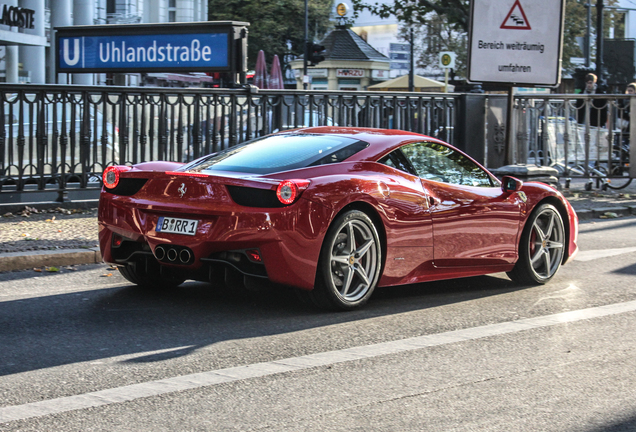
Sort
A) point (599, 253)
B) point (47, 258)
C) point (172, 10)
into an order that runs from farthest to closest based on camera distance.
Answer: point (172, 10), point (599, 253), point (47, 258)

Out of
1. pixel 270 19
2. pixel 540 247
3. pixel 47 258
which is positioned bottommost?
pixel 47 258

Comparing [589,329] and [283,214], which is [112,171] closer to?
[283,214]

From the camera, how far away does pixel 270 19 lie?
6391 cm

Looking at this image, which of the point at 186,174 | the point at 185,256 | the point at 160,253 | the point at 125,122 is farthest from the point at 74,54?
the point at 185,256

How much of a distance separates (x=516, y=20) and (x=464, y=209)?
740 cm

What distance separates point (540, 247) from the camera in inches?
294

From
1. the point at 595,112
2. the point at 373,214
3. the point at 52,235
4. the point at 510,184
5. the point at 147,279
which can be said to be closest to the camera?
the point at 373,214

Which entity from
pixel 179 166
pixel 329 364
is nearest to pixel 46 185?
pixel 179 166

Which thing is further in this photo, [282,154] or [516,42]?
[516,42]

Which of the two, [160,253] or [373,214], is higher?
[373,214]

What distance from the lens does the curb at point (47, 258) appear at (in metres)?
7.54

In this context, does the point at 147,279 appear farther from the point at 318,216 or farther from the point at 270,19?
the point at 270,19

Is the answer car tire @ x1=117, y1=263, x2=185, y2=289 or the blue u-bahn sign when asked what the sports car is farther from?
the blue u-bahn sign

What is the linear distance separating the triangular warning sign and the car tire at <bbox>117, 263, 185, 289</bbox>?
27.1 ft
